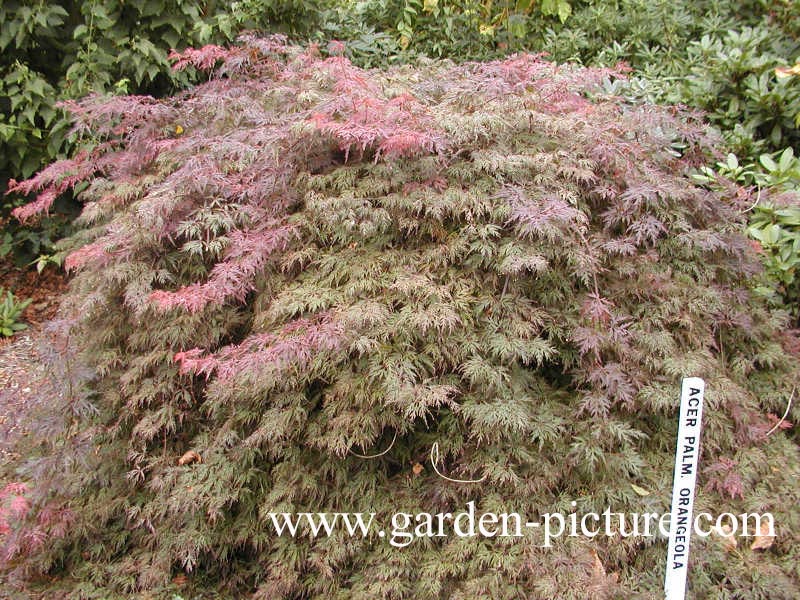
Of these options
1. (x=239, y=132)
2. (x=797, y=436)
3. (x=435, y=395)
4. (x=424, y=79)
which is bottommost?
(x=797, y=436)

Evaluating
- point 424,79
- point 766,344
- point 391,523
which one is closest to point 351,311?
point 391,523

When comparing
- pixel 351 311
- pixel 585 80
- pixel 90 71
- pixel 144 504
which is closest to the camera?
pixel 351 311

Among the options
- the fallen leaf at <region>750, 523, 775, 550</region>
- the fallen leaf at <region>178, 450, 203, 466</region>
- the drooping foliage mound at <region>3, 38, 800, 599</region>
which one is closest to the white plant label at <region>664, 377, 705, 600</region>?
the drooping foliage mound at <region>3, 38, 800, 599</region>

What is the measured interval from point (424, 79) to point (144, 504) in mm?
2479

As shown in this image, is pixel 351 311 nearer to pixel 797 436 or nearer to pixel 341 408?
pixel 341 408

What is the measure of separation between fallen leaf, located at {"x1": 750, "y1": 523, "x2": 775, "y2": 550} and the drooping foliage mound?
0.05 metres

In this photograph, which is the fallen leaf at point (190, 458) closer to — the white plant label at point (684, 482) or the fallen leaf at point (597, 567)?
the fallen leaf at point (597, 567)

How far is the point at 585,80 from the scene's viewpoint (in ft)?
11.0

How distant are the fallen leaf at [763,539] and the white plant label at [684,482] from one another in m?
0.58

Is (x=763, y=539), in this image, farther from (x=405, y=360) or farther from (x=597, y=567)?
(x=405, y=360)

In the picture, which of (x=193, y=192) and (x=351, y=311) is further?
(x=193, y=192)

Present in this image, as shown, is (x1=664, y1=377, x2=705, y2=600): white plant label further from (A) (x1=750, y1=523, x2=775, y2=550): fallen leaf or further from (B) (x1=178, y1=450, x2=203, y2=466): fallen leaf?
(B) (x1=178, y1=450, x2=203, y2=466): fallen leaf

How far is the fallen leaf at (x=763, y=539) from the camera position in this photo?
2568 mm

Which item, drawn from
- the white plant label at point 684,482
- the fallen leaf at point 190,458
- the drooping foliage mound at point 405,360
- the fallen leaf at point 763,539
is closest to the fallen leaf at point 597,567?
the drooping foliage mound at point 405,360
